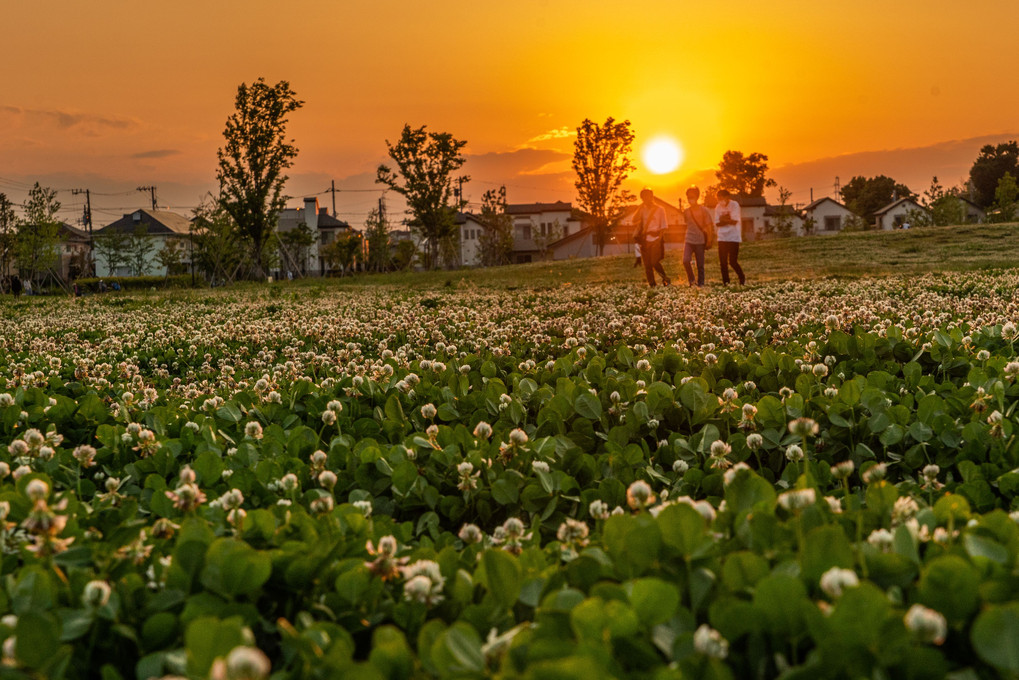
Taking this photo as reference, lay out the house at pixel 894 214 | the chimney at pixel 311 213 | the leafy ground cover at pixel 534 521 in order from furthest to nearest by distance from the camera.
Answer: the chimney at pixel 311 213 → the house at pixel 894 214 → the leafy ground cover at pixel 534 521

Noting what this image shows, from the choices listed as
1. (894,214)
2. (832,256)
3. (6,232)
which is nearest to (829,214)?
(894,214)

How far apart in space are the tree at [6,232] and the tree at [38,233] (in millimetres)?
557

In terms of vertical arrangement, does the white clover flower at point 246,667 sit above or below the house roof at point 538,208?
below

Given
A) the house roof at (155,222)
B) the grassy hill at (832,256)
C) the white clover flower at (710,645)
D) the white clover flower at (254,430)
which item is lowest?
the white clover flower at (710,645)

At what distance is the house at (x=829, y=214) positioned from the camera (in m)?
129

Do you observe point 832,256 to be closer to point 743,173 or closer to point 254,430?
point 254,430

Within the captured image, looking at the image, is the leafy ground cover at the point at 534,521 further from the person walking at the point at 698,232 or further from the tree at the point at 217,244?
the tree at the point at 217,244

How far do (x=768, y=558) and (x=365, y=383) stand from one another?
11.0ft

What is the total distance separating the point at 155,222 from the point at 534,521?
11752 cm

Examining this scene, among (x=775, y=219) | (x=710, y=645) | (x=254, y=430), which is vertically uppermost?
(x=775, y=219)

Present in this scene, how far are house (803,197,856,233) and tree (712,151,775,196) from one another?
353 inches

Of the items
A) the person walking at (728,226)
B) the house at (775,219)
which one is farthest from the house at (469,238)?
the person walking at (728,226)

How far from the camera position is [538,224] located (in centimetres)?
12581

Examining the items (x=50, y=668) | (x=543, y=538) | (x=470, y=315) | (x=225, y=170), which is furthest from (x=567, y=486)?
(x=225, y=170)
